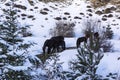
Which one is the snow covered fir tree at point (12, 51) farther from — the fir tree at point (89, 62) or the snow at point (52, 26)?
the snow at point (52, 26)

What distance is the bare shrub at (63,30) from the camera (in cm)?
3539

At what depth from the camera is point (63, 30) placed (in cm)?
3581

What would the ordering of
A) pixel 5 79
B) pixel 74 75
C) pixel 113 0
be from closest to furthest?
pixel 5 79 < pixel 74 75 < pixel 113 0

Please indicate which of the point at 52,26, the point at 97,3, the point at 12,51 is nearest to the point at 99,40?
the point at 12,51

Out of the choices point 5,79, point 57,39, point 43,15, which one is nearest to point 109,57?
point 57,39

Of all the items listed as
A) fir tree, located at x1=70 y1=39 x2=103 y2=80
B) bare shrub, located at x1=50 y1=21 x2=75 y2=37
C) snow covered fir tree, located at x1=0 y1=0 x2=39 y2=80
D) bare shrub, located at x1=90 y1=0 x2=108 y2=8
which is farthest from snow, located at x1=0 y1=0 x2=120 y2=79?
fir tree, located at x1=70 y1=39 x2=103 y2=80

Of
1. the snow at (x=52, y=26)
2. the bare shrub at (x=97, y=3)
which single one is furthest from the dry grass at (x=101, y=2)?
the snow at (x=52, y=26)

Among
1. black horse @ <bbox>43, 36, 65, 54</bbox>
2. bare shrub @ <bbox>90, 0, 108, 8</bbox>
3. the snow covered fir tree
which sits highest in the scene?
bare shrub @ <bbox>90, 0, 108, 8</bbox>

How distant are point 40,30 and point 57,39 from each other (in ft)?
47.8

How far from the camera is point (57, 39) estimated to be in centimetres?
2370

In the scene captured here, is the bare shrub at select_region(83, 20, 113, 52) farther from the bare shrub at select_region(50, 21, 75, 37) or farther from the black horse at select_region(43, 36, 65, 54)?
the black horse at select_region(43, 36, 65, 54)

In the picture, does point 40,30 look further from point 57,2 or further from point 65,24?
point 57,2

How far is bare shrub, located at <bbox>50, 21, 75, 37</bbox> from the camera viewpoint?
3539 cm

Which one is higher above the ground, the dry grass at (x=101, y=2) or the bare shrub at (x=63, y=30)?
the dry grass at (x=101, y=2)
